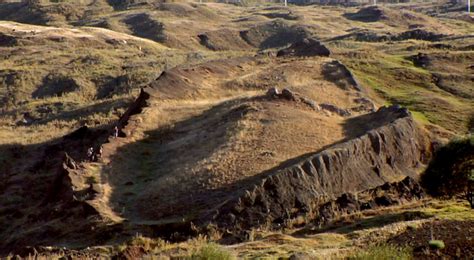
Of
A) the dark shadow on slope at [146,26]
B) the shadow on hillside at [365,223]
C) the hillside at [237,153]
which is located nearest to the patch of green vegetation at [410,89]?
the hillside at [237,153]

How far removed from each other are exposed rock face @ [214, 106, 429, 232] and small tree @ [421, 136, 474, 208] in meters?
0.94

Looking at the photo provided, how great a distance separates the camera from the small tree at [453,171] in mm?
21086

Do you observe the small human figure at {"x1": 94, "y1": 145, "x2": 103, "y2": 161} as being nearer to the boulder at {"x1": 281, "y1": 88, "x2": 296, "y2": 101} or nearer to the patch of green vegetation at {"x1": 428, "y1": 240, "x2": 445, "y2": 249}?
the boulder at {"x1": 281, "y1": 88, "x2": 296, "y2": 101}

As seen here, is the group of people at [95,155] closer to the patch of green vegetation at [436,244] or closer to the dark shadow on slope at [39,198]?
the dark shadow on slope at [39,198]

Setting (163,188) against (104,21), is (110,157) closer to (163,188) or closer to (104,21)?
(163,188)

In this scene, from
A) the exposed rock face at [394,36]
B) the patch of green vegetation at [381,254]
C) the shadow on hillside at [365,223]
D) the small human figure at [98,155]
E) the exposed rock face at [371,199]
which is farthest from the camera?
the exposed rock face at [394,36]

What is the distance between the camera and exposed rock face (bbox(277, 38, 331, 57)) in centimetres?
4622

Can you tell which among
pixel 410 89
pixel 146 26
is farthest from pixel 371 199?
pixel 146 26

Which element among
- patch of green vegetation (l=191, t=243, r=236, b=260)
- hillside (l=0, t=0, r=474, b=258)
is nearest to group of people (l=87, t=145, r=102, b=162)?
hillside (l=0, t=0, r=474, b=258)

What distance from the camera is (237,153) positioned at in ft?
85.9

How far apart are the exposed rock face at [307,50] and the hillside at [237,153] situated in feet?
0.51

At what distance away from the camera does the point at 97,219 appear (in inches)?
880

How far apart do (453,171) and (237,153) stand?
855 cm

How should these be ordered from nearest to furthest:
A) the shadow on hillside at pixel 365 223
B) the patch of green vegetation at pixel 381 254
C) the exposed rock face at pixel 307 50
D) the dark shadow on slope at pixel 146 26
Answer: the patch of green vegetation at pixel 381 254, the shadow on hillside at pixel 365 223, the exposed rock face at pixel 307 50, the dark shadow on slope at pixel 146 26
